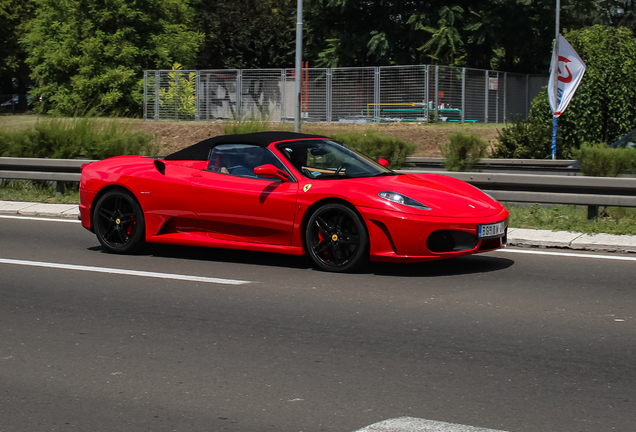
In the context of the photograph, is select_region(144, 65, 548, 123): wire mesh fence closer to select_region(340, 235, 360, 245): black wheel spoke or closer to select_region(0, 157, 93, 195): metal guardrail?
select_region(0, 157, 93, 195): metal guardrail

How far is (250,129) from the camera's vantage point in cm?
1617

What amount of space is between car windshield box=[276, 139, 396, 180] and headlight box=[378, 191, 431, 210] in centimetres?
70

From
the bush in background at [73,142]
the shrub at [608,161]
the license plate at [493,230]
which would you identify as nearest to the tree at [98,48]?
the bush in background at [73,142]

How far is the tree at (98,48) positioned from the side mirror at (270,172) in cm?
3330

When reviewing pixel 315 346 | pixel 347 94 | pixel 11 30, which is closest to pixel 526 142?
pixel 347 94

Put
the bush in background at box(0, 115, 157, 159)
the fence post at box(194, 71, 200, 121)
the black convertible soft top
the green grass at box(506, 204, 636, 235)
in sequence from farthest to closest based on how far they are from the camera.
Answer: the fence post at box(194, 71, 200, 121)
the bush in background at box(0, 115, 157, 159)
the green grass at box(506, 204, 636, 235)
the black convertible soft top

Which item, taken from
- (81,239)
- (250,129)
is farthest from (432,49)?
(81,239)

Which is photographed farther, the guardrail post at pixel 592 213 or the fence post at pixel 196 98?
the fence post at pixel 196 98

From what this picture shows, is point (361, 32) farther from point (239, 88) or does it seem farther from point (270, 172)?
point (270, 172)

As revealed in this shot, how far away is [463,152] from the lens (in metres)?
14.3

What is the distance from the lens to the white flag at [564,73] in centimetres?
2230

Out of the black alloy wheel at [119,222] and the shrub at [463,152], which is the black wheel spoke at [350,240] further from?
the shrub at [463,152]

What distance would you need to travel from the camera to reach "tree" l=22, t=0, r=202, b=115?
40.7 m

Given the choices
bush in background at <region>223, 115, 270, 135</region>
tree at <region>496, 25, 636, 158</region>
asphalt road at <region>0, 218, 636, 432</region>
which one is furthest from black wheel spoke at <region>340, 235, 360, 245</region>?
tree at <region>496, 25, 636, 158</region>
